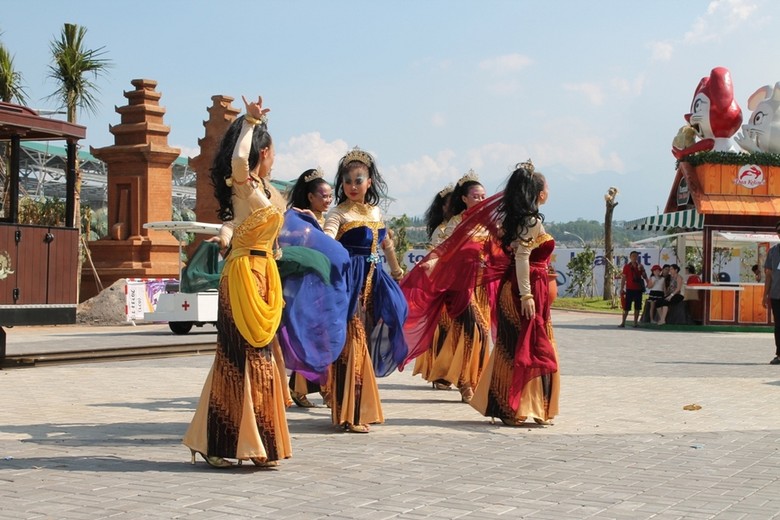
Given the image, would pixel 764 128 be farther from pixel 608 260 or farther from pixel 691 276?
pixel 608 260

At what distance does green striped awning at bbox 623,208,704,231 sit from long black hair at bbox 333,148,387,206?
17.2 m

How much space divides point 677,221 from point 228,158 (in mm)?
20151

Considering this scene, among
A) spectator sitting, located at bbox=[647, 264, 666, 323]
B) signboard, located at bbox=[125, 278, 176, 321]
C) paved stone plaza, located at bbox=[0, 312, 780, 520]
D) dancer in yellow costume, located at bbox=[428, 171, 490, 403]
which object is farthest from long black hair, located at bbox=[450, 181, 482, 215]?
signboard, located at bbox=[125, 278, 176, 321]

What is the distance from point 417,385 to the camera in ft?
39.2

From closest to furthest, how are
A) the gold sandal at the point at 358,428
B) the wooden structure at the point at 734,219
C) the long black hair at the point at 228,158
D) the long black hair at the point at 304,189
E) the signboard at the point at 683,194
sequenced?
the long black hair at the point at 228,158 → the gold sandal at the point at 358,428 → the long black hair at the point at 304,189 → the wooden structure at the point at 734,219 → the signboard at the point at 683,194

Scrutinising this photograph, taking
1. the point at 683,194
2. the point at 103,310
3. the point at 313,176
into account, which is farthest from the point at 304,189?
the point at 683,194

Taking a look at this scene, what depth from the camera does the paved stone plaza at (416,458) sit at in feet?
18.2

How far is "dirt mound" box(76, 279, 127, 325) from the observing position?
1033 inches

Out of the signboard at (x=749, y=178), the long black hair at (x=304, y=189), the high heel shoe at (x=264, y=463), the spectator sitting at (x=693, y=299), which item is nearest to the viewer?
the high heel shoe at (x=264, y=463)

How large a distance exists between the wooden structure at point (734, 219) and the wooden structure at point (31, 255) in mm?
14485

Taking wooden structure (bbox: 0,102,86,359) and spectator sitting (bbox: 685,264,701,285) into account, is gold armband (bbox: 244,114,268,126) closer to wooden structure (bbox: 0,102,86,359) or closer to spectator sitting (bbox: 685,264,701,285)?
wooden structure (bbox: 0,102,86,359)

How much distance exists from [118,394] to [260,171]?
442 cm

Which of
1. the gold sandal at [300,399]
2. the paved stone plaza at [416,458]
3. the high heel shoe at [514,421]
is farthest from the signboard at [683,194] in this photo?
the high heel shoe at [514,421]

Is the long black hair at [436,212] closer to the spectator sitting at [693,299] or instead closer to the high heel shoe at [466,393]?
the high heel shoe at [466,393]
